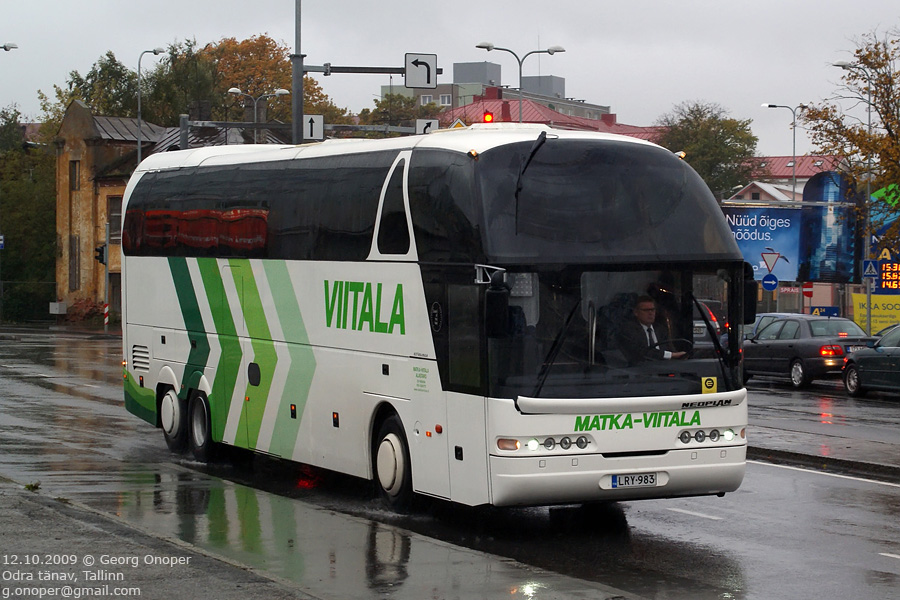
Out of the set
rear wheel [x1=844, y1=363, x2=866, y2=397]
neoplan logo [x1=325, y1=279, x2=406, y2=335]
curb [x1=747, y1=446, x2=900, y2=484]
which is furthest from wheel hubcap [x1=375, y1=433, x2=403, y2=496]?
rear wheel [x1=844, y1=363, x2=866, y2=397]

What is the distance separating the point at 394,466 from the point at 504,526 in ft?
3.62

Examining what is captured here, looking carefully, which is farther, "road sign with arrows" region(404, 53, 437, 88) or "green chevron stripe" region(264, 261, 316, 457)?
"road sign with arrows" region(404, 53, 437, 88)

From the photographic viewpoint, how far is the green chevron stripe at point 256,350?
14.4 m

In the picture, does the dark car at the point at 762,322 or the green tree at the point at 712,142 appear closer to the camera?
the dark car at the point at 762,322

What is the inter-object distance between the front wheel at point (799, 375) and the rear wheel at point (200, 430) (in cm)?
1682

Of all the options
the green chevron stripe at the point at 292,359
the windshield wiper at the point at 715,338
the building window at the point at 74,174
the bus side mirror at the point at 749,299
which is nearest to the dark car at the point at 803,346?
the green chevron stripe at the point at 292,359

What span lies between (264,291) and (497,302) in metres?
4.98

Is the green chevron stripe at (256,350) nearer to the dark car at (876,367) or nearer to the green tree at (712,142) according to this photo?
the dark car at (876,367)

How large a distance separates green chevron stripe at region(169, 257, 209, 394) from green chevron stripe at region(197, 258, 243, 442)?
1.25 ft

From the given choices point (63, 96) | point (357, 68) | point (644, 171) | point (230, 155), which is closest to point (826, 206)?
point (357, 68)

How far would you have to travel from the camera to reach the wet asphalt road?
29.7 feet

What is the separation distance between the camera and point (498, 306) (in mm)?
10094

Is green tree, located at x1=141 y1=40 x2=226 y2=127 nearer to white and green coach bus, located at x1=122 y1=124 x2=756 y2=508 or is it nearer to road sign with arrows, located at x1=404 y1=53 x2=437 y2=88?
road sign with arrows, located at x1=404 y1=53 x2=437 y2=88

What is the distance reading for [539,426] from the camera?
10195 mm
